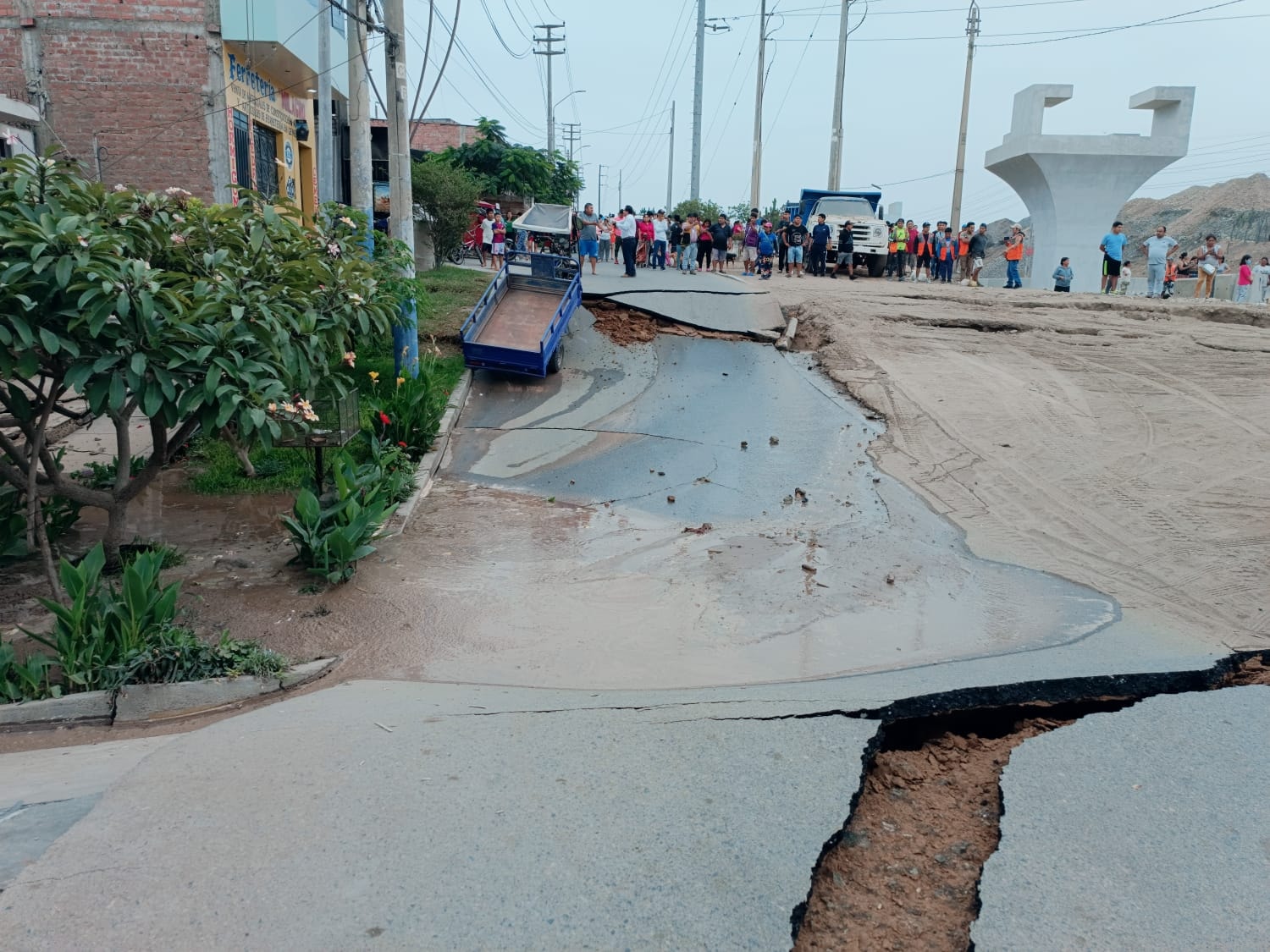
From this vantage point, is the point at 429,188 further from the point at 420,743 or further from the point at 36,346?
the point at 420,743

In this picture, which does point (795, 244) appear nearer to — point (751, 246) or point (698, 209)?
point (751, 246)

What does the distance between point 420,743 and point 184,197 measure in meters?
4.60

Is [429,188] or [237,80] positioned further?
[429,188]

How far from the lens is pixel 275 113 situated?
2259 cm

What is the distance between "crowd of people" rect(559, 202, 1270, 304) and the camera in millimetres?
22141

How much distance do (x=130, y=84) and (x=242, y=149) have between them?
2.53 m

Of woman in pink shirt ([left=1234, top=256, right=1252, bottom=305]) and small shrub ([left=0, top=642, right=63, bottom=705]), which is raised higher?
woman in pink shirt ([left=1234, top=256, right=1252, bottom=305])

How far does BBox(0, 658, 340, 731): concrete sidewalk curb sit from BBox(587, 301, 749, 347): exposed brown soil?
11403mm

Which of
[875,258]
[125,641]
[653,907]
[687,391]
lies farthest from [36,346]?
[875,258]

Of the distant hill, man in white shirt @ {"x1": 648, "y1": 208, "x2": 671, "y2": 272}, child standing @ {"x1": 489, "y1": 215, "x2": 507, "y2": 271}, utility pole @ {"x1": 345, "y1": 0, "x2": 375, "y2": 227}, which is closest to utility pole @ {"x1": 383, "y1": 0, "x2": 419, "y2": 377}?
utility pole @ {"x1": 345, "y1": 0, "x2": 375, "y2": 227}

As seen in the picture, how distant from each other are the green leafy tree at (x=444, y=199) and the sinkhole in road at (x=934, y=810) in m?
18.4

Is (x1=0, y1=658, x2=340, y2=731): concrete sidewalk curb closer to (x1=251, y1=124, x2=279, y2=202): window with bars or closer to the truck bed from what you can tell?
the truck bed

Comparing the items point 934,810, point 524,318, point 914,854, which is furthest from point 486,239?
point 914,854

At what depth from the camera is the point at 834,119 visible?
115 ft
